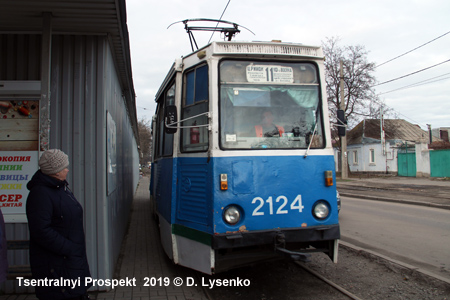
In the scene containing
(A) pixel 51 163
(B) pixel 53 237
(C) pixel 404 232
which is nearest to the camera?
(B) pixel 53 237

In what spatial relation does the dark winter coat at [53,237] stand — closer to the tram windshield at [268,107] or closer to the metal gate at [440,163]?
the tram windshield at [268,107]

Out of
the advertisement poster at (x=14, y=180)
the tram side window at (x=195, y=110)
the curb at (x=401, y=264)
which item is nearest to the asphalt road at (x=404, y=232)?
the curb at (x=401, y=264)

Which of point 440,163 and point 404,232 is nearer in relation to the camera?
point 404,232

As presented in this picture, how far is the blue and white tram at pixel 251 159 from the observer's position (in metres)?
4.40

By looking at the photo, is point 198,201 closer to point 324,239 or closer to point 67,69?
point 324,239

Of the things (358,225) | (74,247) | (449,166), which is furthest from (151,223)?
(449,166)

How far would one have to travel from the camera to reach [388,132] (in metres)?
40.6

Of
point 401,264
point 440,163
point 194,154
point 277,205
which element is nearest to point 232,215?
point 277,205

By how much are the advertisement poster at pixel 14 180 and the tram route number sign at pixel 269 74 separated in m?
2.92

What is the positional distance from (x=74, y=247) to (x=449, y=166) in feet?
94.7

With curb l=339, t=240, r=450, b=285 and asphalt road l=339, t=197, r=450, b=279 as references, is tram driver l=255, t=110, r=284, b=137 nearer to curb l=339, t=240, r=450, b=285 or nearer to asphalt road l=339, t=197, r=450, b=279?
curb l=339, t=240, r=450, b=285

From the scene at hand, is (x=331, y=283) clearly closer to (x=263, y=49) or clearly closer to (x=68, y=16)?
(x=263, y=49)

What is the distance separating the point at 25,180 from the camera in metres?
4.52

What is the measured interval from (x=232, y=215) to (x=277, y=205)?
1.89 ft
